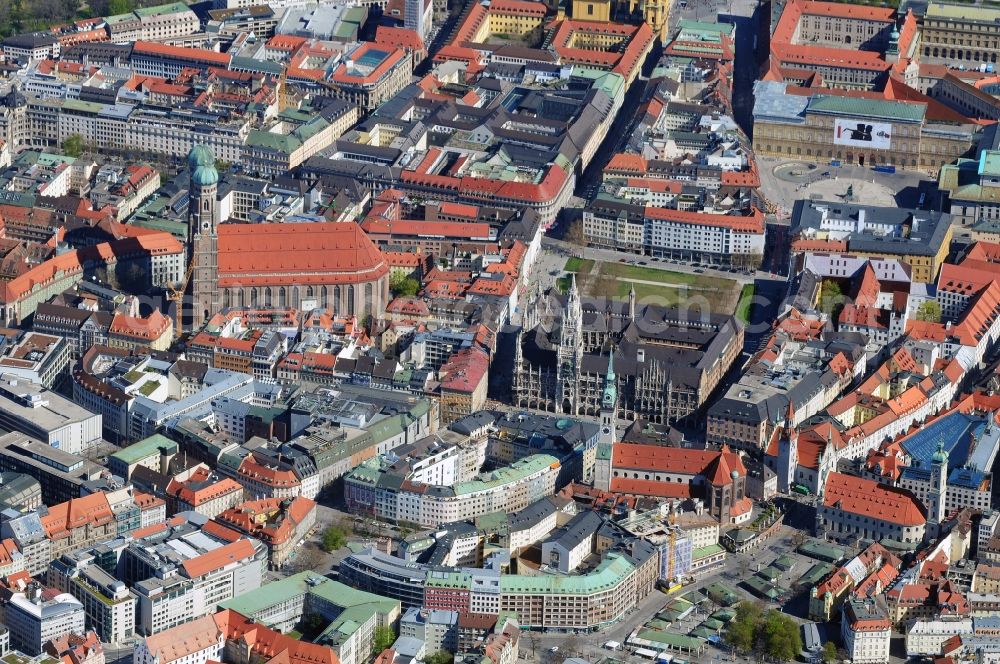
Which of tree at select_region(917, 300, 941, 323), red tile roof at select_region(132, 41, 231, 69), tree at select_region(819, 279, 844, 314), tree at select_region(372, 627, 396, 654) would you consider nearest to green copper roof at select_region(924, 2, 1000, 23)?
tree at select_region(819, 279, 844, 314)

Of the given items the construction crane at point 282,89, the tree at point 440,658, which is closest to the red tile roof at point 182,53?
the construction crane at point 282,89

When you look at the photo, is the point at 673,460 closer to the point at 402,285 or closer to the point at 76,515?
the point at 402,285

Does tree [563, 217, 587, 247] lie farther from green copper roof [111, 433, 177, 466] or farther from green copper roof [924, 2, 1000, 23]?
green copper roof [924, 2, 1000, 23]

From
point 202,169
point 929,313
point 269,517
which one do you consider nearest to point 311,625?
point 269,517

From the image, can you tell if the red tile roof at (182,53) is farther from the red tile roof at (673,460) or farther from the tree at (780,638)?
the tree at (780,638)

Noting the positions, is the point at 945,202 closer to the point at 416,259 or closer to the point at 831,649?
the point at 416,259
